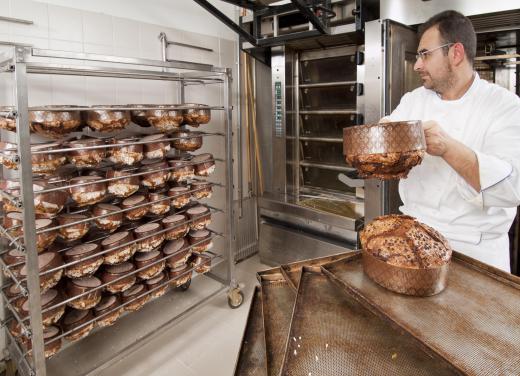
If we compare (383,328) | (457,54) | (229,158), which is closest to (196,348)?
(229,158)

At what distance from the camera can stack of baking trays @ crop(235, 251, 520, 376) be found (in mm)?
725

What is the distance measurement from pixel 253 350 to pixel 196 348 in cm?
136

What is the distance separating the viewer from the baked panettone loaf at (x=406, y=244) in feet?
3.13

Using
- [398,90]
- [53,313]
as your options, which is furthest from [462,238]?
[53,313]

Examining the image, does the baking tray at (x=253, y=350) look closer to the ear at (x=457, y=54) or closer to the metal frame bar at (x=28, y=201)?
the metal frame bar at (x=28, y=201)

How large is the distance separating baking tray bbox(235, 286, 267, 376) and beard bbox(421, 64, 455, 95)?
117 centimetres

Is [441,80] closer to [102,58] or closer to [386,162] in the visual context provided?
[386,162]

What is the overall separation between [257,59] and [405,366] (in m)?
2.94

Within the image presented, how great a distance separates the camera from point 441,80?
1.54 metres

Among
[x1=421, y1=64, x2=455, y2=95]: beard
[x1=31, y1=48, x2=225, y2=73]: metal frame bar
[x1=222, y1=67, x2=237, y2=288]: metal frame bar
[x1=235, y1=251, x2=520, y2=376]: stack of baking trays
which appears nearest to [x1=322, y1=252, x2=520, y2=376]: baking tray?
[x1=235, y1=251, x2=520, y2=376]: stack of baking trays

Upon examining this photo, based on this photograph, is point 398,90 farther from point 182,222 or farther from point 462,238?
point 182,222

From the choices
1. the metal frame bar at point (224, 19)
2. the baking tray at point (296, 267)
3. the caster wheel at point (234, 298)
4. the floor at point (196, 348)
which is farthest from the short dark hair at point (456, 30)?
the caster wheel at point (234, 298)

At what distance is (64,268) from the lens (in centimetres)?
177

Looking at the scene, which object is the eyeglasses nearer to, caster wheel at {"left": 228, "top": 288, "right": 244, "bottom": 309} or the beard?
the beard
